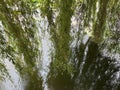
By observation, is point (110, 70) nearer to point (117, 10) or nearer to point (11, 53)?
point (117, 10)

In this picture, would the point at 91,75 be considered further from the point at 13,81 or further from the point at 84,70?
the point at 13,81

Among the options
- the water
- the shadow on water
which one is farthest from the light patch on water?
the shadow on water

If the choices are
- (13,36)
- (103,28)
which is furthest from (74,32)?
(13,36)

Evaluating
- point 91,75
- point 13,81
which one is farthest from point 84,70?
point 13,81

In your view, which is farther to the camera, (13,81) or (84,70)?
(84,70)

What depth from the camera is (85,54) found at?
8.57 feet

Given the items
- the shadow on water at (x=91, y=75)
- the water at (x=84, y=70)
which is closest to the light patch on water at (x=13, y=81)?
the water at (x=84, y=70)

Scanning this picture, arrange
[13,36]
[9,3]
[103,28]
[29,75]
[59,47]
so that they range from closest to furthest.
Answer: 1. [9,3]
2. [13,36]
3. [59,47]
4. [29,75]
5. [103,28]

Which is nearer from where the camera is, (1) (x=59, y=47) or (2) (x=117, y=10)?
(1) (x=59, y=47)

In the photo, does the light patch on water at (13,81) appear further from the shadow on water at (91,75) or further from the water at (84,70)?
the shadow on water at (91,75)

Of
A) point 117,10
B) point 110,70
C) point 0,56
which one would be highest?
point 117,10

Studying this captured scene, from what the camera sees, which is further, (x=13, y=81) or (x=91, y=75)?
(x=91, y=75)

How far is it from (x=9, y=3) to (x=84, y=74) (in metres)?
1.27

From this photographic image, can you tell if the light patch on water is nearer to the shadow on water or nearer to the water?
the water
